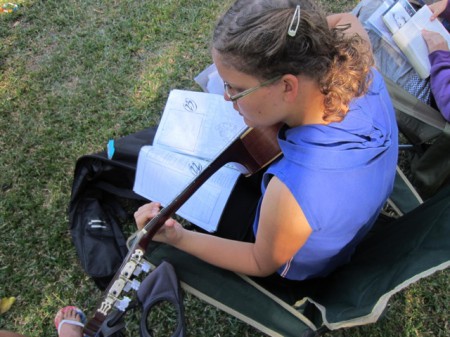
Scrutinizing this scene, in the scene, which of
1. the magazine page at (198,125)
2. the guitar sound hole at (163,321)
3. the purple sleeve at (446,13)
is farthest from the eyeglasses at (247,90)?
the purple sleeve at (446,13)

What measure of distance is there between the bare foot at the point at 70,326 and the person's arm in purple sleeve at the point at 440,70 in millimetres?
1757

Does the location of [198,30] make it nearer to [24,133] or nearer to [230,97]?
[24,133]

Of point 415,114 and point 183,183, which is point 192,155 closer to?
point 183,183

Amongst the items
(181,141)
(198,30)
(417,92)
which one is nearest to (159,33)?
(198,30)

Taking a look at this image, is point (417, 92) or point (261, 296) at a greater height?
point (417, 92)

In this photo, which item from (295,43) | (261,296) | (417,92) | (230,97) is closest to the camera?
(295,43)

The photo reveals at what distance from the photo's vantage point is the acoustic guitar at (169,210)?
1.07 m

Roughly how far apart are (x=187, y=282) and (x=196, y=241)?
128 millimetres

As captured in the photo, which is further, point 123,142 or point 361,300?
point 123,142

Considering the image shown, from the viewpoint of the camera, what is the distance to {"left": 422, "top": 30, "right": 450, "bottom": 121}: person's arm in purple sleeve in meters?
1.58

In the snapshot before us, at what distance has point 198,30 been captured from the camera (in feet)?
9.10

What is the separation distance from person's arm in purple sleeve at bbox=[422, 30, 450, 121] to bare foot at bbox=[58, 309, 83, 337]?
176 centimetres

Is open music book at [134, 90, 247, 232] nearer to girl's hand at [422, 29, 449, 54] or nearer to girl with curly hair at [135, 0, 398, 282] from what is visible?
girl with curly hair at [135, 0, 398, 282]

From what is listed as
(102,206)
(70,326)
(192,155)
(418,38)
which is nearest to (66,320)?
(70,326)
